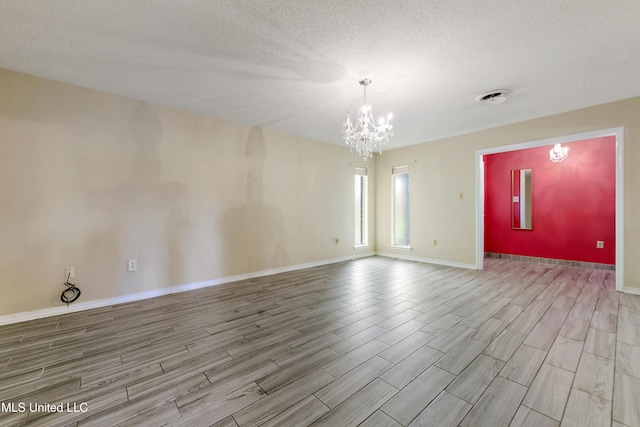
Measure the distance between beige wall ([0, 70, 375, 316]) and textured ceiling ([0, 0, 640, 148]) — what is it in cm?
36

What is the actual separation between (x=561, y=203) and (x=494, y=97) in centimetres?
350

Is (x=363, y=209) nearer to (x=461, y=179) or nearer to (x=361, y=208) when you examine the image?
(x=361, y=208)

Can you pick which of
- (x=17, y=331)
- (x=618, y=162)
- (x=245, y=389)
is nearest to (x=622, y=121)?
(x=618, y=162)

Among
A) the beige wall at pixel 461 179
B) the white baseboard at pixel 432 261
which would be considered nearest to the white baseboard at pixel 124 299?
the white baseboard at pixel 432 261

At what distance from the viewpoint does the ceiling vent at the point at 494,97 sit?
9.92ft

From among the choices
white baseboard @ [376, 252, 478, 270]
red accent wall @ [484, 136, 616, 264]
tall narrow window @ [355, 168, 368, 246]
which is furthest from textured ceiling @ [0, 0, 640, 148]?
white baseboard @ [376, 252, 478, 270]

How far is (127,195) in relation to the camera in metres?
3.11

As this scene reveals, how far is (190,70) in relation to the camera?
2533 mm

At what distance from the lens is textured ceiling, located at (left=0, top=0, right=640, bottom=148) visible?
5.84 feet

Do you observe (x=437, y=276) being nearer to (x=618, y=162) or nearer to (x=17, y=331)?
(x=618, y=162)

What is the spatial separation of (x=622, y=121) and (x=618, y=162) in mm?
535

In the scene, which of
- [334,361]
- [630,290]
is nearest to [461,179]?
[630,290]

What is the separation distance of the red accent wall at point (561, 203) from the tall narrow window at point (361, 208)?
2.93 m

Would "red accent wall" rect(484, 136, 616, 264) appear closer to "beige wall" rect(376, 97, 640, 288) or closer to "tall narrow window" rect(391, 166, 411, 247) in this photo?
"beige wall" rect(376, 97, 640, 288)
